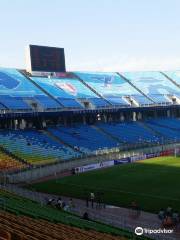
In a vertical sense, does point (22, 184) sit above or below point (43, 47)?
below

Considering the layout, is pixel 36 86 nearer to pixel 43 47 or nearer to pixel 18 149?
pixel 43 47

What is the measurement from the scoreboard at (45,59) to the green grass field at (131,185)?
29821 mm

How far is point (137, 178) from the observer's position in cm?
4719

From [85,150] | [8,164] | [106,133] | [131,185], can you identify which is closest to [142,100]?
[106,133]

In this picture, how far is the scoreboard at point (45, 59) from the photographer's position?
77.4m

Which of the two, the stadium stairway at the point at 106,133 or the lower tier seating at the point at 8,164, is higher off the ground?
the stadium stairway at the point at 106,133

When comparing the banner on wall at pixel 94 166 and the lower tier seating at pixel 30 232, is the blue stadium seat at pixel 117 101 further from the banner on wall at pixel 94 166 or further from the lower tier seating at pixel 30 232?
the lower tier seating at pixel 30 232

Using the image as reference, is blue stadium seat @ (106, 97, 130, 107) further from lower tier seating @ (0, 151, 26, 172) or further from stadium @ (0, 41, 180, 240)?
lower tier seating @ (0, 151, 26, 172)

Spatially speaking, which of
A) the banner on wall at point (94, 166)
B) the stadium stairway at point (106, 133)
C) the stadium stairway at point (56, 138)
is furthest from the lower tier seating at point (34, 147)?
the stadium stairway at point (106, 133)

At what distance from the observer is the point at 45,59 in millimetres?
79062

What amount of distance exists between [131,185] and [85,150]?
20287 mm

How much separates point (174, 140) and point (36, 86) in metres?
25.5

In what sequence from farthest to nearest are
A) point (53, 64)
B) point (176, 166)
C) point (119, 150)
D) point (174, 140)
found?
1. point (53, 64)
2. point (174, 140)
3. point (119, 150)
4. point (176, 166)

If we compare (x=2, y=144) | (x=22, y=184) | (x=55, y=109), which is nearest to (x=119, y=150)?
(x=55, y=109)
